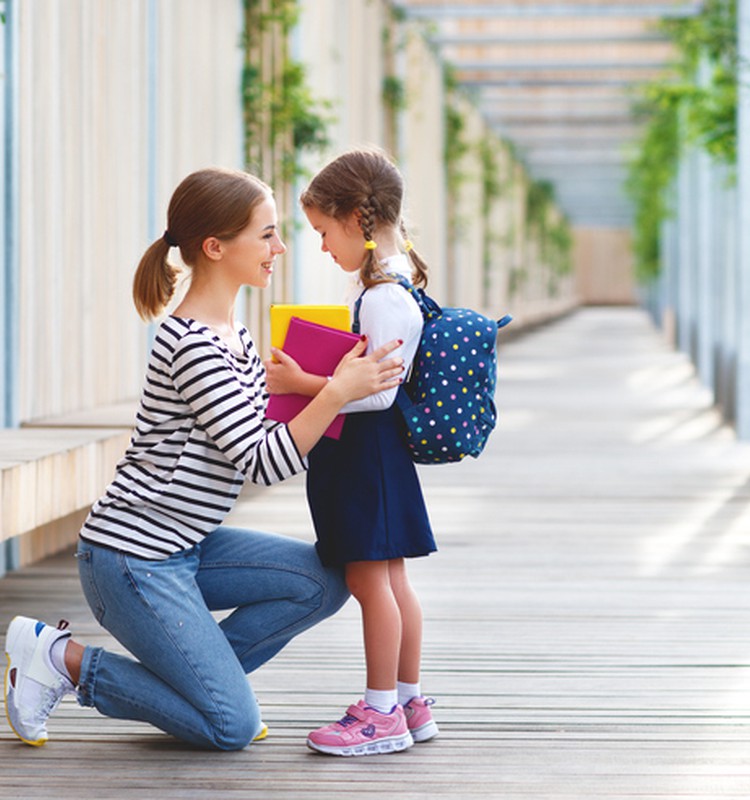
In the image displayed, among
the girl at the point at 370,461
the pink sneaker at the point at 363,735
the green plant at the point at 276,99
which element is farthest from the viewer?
the green plant at the point at 276,99

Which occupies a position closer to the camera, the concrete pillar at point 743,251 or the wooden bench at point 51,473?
the wooden bench at point 51,473

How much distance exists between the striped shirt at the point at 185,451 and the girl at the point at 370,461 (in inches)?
4.1

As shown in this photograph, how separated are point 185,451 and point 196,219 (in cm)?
45

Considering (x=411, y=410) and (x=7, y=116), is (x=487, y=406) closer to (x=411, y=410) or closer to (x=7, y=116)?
(x=411, y=410)

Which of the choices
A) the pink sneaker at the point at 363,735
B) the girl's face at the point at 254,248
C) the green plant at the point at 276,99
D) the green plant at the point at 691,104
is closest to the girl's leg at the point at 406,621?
the pink sneaker at the point at 363,735

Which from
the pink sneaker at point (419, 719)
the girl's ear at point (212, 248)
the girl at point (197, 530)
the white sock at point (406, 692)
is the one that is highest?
the girl's ear at point (212, 248)

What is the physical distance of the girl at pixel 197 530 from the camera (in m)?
2.89

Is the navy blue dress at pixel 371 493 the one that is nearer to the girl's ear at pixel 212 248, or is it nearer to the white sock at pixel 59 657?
the girl's ear at pixel 212 248

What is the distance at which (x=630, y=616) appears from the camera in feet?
14.5

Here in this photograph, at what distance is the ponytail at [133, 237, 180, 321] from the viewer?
3.01 m

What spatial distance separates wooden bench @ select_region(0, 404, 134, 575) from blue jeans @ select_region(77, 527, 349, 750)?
93cm

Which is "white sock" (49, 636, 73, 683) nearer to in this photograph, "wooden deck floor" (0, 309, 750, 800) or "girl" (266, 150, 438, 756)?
"wooden deck floor" (0, 309, 750, 800)

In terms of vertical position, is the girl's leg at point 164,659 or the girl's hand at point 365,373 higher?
the girl's hand at point 365,373

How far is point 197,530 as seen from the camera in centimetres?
299
